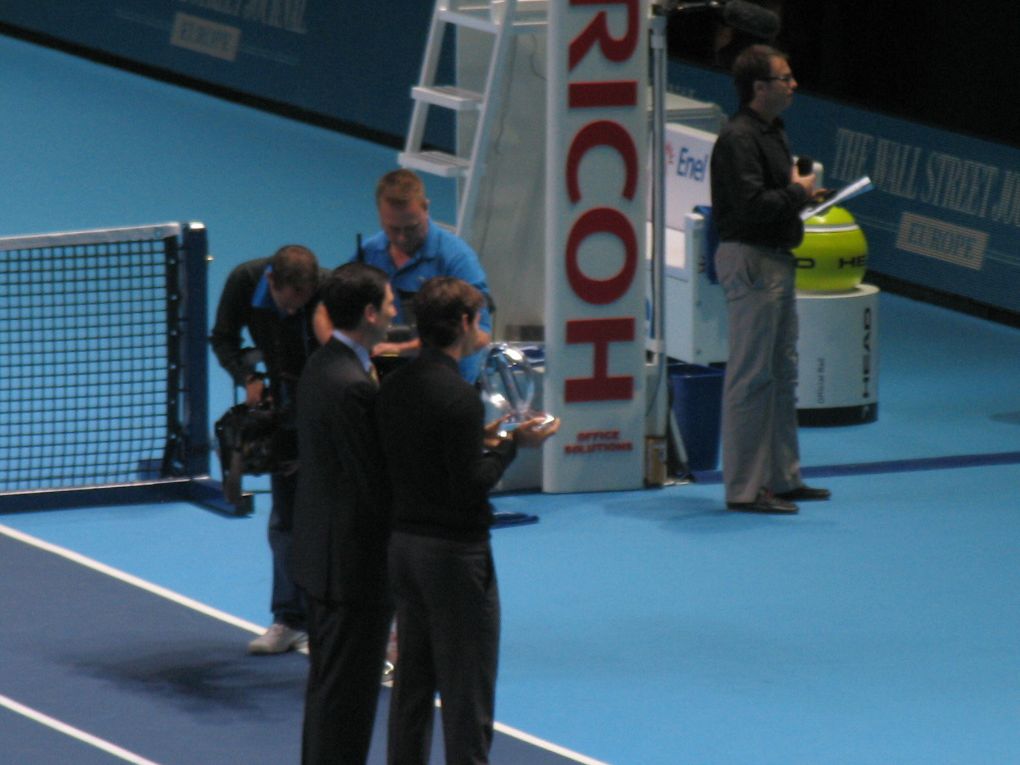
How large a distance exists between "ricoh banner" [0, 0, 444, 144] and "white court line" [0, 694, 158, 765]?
1235 centimetres

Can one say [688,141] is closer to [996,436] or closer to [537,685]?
[996,436]

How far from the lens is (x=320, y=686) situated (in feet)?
19.9

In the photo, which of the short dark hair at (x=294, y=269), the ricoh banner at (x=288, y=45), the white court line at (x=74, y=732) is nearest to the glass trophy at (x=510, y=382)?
the short dark hair at (x=294, y=269)

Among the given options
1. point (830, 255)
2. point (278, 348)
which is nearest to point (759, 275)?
point (830, 255)

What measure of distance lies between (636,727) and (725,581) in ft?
5.98

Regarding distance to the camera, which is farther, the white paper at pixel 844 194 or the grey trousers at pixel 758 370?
the white paper at pixel 844 194

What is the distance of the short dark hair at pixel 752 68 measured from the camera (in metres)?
9.59

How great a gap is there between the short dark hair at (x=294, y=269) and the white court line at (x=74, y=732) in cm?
168

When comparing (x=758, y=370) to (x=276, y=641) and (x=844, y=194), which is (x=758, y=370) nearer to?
(x=844, y=194)

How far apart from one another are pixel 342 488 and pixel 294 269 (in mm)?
1555

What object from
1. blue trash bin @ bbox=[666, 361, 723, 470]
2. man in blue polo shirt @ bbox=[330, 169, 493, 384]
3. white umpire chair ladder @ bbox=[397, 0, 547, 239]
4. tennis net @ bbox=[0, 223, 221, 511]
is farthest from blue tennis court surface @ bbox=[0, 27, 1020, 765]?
white umpire chair ladder @ bbox=[397, 0, 547, 239]

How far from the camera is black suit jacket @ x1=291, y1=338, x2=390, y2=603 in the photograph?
5.96 metres

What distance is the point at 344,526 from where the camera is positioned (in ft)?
19.7

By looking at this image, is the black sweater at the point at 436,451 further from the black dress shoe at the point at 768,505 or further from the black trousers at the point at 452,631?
the black dress shoe at the point at 768,505
